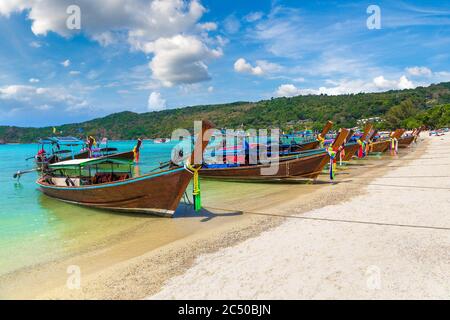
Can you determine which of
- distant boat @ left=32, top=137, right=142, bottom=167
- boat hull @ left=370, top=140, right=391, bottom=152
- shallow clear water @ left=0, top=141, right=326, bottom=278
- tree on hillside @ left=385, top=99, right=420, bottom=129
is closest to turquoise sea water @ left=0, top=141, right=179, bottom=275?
shallow clear water @ left=0, top=141, right=326, bottom=278

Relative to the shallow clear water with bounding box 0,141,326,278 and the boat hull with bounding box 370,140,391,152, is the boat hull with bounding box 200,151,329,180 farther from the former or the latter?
the boat hull with bounding box 370,140,391,152

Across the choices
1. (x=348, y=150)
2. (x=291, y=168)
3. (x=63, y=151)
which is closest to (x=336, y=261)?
(x=291, y=168)

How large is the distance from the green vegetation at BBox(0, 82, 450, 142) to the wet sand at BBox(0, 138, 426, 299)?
324ft

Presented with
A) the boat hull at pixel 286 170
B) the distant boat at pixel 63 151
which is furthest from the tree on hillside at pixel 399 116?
the distant boat at pixel 63 151

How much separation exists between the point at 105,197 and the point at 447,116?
101m

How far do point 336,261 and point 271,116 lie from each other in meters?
148

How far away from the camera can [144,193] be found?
35.2ft

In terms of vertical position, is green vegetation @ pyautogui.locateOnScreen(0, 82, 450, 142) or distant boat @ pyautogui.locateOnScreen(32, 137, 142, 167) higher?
green vegetation @ pyautogui.locateOnScreen(0, 82, 450, 142)

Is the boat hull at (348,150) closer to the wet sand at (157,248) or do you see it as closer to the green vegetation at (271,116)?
the wet sand at (157,248)

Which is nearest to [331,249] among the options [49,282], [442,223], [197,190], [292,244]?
[292,244]

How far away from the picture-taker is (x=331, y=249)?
259 inches

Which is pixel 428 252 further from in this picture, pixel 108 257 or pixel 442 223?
pixel 108 257

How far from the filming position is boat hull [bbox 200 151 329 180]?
53.1 feet

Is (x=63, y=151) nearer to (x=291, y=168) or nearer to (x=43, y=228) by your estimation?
(x=43, y=228)
